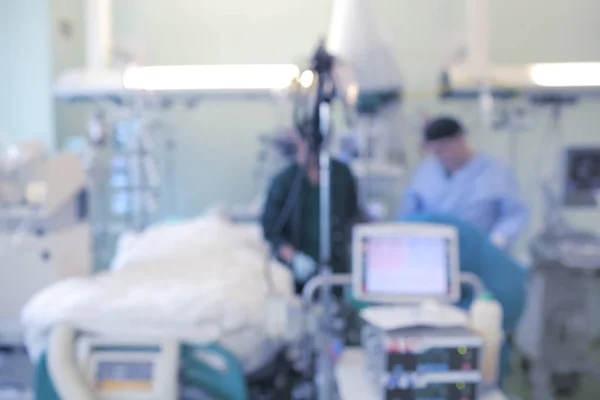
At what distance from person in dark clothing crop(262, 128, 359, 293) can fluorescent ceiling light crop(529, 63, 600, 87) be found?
155cm

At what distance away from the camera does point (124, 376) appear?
5.52 ft

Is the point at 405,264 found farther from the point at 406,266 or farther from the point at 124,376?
the point at 124,376

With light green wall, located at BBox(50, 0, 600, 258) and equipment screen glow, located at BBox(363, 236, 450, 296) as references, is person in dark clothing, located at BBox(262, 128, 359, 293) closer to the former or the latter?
equipment screen glow, located at BBox(363, 236, 450, 296)

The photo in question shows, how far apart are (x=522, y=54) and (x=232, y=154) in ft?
7.14

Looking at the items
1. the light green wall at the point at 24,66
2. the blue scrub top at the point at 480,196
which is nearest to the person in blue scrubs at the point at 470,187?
the blue scrub top at the point at 480,196

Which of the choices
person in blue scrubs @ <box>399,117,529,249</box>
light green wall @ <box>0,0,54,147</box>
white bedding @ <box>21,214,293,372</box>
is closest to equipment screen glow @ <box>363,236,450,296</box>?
white bedding @ <box>21,214,293,372</box>

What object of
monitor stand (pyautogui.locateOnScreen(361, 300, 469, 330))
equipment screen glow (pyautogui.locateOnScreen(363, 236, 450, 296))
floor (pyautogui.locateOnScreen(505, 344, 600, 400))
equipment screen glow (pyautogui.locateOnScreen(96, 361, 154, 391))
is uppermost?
equipment screen glow (pyautogui.locateOnScreen(363, 236, 450, 296))

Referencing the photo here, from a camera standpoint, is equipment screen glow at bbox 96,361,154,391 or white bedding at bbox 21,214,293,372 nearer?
equipment screen glow at bbox 96,361,154,391

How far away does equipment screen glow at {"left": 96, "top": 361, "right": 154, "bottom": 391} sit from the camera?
1.67m

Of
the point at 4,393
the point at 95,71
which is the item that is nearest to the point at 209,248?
the point at 4,393

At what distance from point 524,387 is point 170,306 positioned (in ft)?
6.90

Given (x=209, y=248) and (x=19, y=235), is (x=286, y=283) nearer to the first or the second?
(x=209, y=248)

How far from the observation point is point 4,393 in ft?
7.49

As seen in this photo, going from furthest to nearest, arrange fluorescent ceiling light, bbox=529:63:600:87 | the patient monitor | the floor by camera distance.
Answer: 1. fluorescent ceiling light, bbox=529:63:600:87
2. the floor
3. the patient monitor
